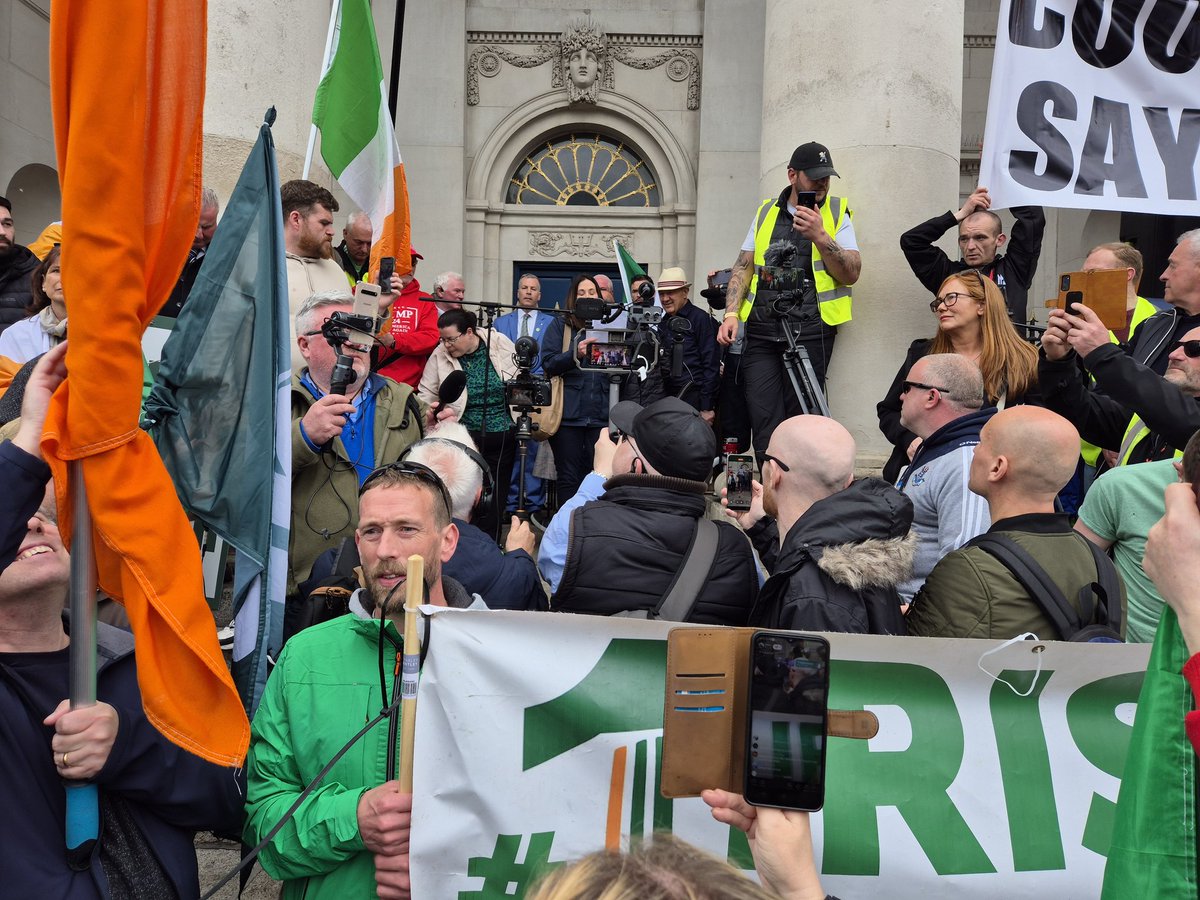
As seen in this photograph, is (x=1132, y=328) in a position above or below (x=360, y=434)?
above

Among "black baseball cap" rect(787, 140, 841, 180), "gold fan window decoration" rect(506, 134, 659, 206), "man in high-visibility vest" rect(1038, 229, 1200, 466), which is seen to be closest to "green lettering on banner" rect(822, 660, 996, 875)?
"man in high-visibility vest" rect(1038, 229, 1200, 466)

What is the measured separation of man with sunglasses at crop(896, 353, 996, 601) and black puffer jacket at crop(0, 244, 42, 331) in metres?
5.11

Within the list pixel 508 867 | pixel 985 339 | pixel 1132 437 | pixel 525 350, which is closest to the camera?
pixel 508 867

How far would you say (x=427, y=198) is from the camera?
40.5ft

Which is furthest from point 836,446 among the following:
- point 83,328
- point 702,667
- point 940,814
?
point 83,328

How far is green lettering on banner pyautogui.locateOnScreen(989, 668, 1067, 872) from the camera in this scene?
112 inches

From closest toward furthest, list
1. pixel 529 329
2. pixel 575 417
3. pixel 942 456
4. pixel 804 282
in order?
pixel 942 456, pixel 804 282, pixel 575 417, pixel 529 329

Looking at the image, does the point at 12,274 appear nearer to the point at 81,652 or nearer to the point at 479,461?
the point at 479,461

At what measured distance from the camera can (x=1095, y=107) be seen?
600cm

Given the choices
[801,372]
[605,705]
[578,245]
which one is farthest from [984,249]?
[578,245]

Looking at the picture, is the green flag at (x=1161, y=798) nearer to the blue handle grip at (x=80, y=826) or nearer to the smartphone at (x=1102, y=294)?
the blue handle grip at (x=80, y=826)

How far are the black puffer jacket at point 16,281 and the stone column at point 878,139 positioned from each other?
468 centimetres

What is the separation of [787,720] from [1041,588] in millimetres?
1399

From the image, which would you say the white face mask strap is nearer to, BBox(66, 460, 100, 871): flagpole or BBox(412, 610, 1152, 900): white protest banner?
BBox(412, 610, 1152, 900): white protest banner
